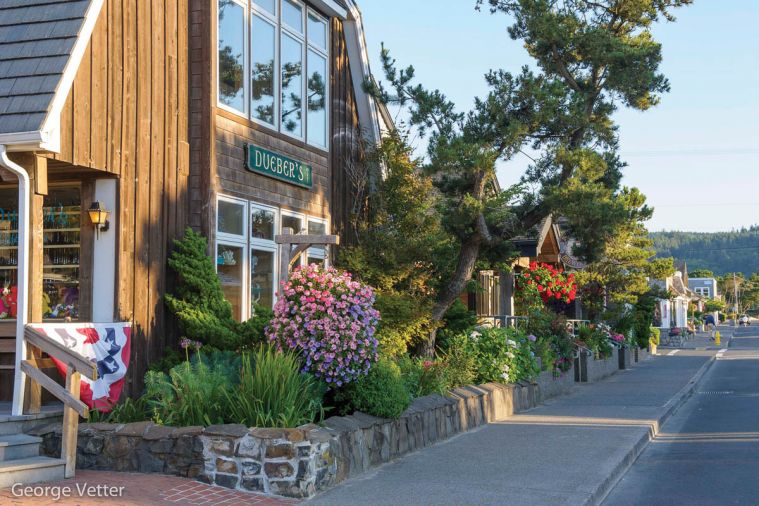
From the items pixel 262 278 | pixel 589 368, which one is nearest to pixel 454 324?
pixel 262 278

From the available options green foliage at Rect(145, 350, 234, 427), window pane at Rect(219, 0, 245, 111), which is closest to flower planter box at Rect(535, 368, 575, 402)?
window pane at Rect(219, 0, 245, 111)

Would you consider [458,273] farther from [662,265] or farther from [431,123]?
[662,265]

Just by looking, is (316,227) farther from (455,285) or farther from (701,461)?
(701,461)

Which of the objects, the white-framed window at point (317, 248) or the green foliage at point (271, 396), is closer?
the green foliage at point (271, 396)

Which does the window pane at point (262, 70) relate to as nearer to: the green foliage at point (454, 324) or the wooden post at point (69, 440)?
the green foliage at point (454, 324)

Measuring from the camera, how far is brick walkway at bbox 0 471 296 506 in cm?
735

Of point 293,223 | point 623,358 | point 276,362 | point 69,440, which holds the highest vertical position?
point 293,223

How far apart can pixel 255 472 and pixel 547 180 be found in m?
10.1

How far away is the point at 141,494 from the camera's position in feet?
25.3

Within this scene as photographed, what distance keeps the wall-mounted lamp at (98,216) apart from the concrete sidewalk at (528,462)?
4155mm

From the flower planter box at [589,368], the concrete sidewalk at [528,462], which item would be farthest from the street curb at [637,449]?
the flower planter box at [589,368]

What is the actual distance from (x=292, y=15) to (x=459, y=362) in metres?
6.26

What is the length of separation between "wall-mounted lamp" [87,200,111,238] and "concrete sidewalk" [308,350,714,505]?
4155mm

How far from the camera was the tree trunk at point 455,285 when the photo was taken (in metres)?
15.1
